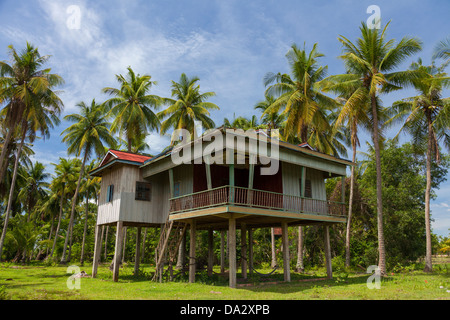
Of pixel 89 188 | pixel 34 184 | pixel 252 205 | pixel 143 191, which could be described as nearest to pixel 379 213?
pixel 252 205

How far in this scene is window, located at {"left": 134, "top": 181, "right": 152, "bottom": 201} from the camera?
1856cm

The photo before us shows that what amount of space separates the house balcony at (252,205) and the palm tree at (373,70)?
5198 mm

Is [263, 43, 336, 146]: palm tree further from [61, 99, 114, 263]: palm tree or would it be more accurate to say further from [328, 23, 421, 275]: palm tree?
[61, 99, 114, 263]: palm tree

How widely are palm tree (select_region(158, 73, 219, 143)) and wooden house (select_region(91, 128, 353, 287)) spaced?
1097 centimetres

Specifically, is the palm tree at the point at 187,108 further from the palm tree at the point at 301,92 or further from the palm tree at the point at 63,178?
the palm tree at the point at 63,178

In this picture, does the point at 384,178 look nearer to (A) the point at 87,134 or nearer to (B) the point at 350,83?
(B) the point at 350,83

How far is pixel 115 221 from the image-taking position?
18.0 metres

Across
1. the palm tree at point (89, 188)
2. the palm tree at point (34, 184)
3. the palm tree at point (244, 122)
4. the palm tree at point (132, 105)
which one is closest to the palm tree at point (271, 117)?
the palm tree at point (244, 122)

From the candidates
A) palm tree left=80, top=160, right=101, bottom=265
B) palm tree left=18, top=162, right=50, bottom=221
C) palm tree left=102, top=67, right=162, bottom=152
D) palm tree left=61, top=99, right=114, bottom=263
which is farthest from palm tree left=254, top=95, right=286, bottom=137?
palm tree left=18, top=162, right=50, bottom=221

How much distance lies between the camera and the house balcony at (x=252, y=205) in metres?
13.2

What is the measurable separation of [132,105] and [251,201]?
740 inches
